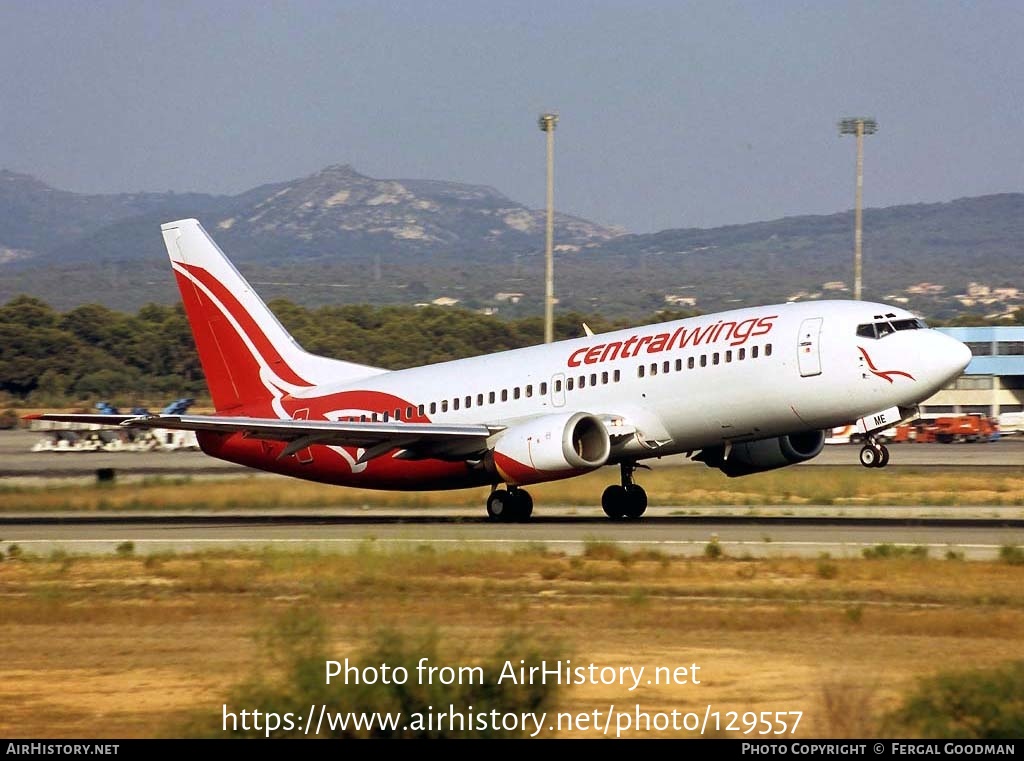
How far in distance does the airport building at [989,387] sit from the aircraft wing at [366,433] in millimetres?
81103

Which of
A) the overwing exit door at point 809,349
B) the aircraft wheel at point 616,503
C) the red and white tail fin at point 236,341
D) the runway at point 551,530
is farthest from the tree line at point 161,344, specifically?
the overwing exit door at point 809,349

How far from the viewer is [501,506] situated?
33500 mm

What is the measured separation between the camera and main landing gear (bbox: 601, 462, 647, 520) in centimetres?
3419

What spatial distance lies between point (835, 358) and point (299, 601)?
13.5 metres

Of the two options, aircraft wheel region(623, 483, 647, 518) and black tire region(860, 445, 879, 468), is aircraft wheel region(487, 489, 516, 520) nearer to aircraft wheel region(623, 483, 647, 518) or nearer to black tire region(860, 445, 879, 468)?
aircraft wheel region(623, 483, 647, 518)

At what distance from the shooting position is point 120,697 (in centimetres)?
1473

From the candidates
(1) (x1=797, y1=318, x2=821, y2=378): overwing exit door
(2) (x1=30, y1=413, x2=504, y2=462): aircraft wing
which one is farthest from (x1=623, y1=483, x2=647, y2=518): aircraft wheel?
(1) (x1=797, y1=318, x2=821, y2=378): overwing exit door

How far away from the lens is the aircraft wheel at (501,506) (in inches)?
1315

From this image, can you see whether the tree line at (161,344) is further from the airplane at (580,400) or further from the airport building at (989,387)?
the airplane at (580,400)

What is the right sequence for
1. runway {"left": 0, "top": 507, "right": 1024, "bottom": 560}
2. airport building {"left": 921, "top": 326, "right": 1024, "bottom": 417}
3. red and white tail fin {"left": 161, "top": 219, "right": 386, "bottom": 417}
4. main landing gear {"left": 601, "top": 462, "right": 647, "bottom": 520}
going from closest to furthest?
runway {"left": 0, "top": 507, "right": 1024, "bottom": 560} < main landing gear {"left": 601, "top": 462, "right": 647, "bottom": 520} < red and white tail fin {"left": 161, "top": 219, "right": 386, "bottom": 417} < airport building {"left": 921, "top": 326, "right": 1024, "bottom": 417}

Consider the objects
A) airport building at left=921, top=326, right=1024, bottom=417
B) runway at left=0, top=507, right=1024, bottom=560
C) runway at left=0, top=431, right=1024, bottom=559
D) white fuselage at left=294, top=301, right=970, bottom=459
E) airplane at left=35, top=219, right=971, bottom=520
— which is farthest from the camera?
airport building at left=921, top=326, right=1024, bottom=417

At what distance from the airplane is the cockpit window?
0.04 metres

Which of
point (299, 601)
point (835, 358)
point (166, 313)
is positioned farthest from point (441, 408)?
point (166, 313)

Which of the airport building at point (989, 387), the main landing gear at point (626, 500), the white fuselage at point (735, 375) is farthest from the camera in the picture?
the airport building at point (989, 387)
